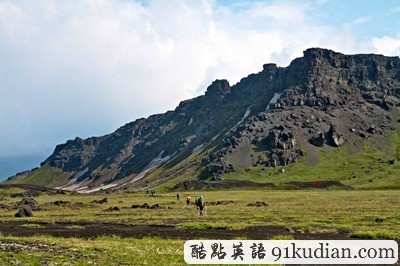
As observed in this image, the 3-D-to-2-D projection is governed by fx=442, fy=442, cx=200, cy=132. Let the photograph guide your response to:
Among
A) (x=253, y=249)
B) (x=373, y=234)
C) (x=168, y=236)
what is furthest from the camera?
(x=168, y=236)

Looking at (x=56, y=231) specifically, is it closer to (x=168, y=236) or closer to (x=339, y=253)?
(x=168, y=236)

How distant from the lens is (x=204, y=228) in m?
49.9

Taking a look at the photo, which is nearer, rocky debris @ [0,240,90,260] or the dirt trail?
rocky debris @ [0,240,90,260]

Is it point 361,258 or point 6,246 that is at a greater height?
point 6,246

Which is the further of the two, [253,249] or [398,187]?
[398,187]

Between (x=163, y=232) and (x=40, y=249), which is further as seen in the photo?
(x=163, y=232)

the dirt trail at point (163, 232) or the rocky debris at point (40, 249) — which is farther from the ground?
the rocky debris at point (40, 249)

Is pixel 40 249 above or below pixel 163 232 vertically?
above

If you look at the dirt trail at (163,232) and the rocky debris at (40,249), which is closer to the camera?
the rocky debris at (40,249)

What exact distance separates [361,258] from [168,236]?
19438 mm

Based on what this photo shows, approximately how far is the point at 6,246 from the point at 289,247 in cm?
2053

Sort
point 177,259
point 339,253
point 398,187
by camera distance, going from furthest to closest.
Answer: point 398,187 < point 339,253 < point 177,259

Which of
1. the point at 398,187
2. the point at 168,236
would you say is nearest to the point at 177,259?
the point at 168,236

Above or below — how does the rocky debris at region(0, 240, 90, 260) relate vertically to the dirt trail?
above
